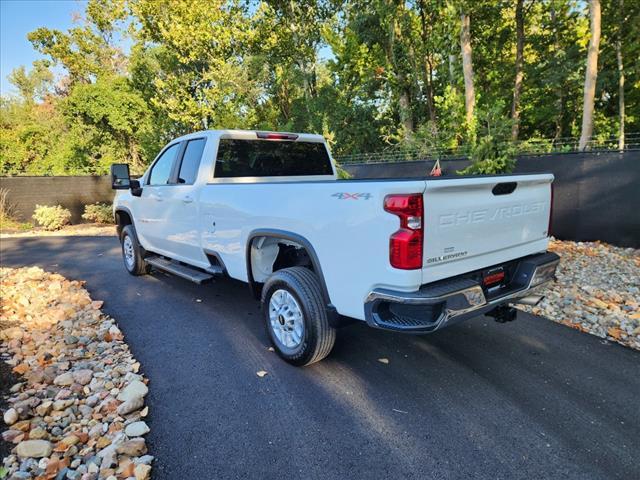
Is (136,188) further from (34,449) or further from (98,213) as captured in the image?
(98,213)

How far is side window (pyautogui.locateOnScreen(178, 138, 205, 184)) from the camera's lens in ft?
15.4

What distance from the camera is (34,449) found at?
245cm

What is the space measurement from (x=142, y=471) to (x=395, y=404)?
1676mm

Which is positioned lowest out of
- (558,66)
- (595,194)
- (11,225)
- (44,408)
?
(44,408)

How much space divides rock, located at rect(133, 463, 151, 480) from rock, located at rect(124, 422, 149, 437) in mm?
335

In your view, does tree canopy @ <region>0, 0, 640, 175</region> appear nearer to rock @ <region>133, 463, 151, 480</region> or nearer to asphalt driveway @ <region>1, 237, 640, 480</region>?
asphalt driveway @ <region>1, 237, 640, 480</region>

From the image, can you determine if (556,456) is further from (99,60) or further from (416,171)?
(99,60)

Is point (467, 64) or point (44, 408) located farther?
point (467, 64)

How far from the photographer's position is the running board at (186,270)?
450 cm

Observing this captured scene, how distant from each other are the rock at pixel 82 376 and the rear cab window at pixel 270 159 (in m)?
2.26

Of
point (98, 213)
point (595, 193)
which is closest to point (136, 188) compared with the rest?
point (595, 193)

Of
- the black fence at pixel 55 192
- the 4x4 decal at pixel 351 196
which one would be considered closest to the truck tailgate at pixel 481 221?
the 4x4 decal at pixel 351 196

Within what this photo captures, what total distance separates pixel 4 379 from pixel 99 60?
28.4 meters

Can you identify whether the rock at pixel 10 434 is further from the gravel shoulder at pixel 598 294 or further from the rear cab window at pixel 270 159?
the gravel shoulder at pixel 598 294
